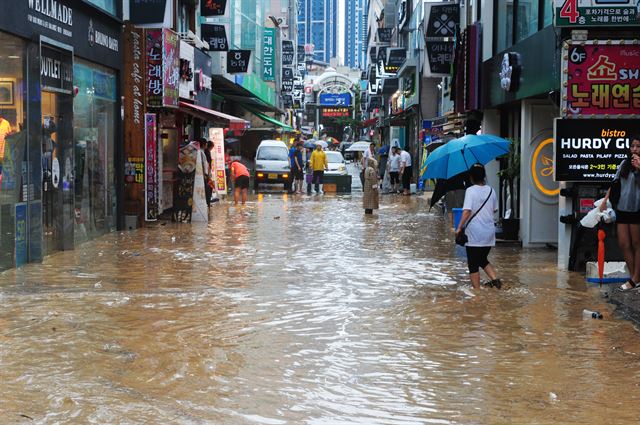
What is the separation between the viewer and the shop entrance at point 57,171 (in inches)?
616

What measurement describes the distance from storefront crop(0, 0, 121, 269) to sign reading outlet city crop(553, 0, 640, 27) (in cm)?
736

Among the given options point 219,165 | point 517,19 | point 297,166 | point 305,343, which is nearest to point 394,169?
point 297,166

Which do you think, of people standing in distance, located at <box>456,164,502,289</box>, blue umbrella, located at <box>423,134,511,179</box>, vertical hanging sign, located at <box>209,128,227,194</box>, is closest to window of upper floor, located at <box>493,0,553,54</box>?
blue umbrella, located at <box>423,134,511,179</box>

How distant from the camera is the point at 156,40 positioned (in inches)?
878

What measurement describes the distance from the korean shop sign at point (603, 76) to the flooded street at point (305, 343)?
2.35m

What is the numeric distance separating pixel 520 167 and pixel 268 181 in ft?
71.0

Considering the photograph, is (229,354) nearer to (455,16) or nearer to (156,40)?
(156,40)

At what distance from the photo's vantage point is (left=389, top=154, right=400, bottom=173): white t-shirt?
38.1 metres

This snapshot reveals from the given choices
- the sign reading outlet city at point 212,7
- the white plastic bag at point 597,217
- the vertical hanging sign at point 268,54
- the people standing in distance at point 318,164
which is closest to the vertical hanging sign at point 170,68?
the sign reading outlet city at point 212,7

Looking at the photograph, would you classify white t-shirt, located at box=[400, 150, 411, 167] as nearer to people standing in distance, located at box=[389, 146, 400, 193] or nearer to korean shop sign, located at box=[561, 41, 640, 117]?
people standing in distance, located at box=[389, 146, 400, 193]

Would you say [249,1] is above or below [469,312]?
above

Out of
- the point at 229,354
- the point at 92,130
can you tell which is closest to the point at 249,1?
the point at 92,130

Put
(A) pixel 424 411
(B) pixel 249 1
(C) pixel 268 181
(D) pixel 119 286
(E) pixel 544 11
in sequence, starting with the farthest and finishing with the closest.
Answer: (B) pixel 249 1
(C) pixel 268 181
(E) pixel 544 11
(D) pixel 119 286
(A) pixel 424 411

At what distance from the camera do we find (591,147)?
13969 mm
